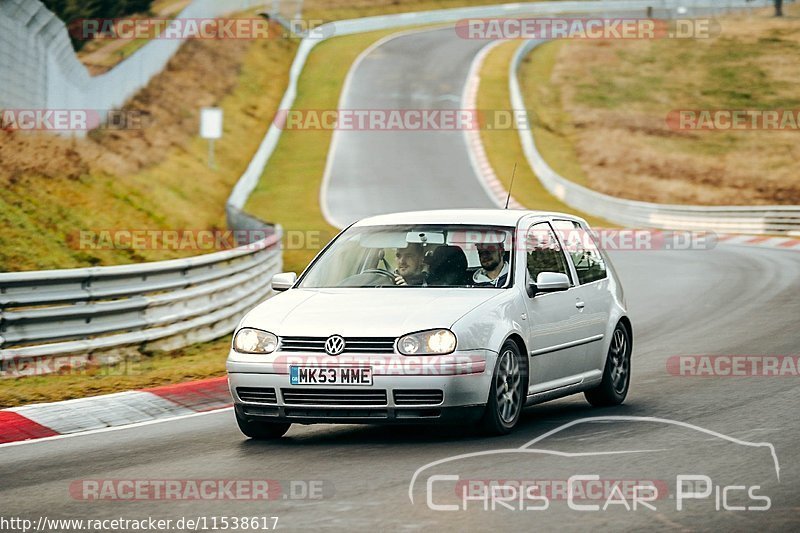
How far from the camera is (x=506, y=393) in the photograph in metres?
9.42

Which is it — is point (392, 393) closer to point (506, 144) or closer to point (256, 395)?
point (256, 395)

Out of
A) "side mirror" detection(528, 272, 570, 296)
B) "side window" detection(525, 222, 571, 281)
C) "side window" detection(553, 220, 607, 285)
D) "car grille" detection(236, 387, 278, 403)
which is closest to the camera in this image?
"car grille" detection(236, 387, 278, 403)

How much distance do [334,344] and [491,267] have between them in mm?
1681

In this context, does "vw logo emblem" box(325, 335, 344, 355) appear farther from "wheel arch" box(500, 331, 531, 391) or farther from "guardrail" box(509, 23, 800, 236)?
"guardrail" box(509, 23, 800, 236)

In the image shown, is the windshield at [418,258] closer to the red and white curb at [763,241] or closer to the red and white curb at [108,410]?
the red and white curb at [108,410]

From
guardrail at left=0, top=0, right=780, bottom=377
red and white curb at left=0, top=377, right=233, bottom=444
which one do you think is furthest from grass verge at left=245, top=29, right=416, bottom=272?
red and white curb at left=0, top=377, right=233, bottom=444

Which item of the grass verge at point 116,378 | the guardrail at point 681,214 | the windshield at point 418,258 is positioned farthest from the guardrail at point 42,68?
the guardrail at point 681,214

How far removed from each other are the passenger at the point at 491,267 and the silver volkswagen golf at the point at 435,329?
0.03 ft

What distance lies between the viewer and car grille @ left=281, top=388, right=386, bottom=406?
8891 mm

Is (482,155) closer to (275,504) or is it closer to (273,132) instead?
(273,132)

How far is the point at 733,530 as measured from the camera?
6.54 m

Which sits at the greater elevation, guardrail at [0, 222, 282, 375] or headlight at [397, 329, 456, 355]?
headlight at [397, 329, 456, 355]

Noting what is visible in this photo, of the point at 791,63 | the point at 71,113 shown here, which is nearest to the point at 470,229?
the point at 71,113

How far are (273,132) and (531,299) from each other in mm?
41758
